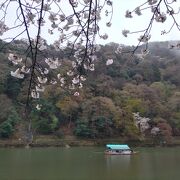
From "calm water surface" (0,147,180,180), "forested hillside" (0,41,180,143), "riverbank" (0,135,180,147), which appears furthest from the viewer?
"forested hillside" (0,41,180,143)

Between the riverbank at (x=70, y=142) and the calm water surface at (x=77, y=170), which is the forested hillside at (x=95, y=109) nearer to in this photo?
the riverbank at (x=70, y=142)

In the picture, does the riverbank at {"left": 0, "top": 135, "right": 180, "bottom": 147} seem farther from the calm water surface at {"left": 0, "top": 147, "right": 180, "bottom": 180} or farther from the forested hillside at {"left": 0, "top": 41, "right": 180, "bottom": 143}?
the calm water surface at {"left": 0, "top": 147, "right": 180, "bottom": 180}

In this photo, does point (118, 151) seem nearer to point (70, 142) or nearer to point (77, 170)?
point (70, 142)

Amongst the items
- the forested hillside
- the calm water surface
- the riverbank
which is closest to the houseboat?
the riverbank

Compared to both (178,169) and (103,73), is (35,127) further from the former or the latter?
(178,169)

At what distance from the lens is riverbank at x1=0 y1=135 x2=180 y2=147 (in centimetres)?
2303

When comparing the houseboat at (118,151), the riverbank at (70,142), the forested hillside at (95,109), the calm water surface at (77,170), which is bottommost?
the calm water surface at (77,170)

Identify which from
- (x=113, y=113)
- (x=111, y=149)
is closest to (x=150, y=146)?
(x=113, y=113)

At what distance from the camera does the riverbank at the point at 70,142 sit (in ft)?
75.6

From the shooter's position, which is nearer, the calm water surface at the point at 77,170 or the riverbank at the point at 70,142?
the calm water surface at the point at 77,170

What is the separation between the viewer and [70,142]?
2394 cm

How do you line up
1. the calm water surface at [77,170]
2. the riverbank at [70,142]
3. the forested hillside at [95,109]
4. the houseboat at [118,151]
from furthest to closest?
the forested hillside at [95,109], the riverbank at [70,142], the houseboat at [118,151], the calm water surface at [77,170]

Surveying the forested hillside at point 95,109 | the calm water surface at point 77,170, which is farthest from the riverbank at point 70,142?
the calm water surface at point 77,170

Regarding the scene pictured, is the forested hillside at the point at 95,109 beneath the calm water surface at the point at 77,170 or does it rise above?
above
